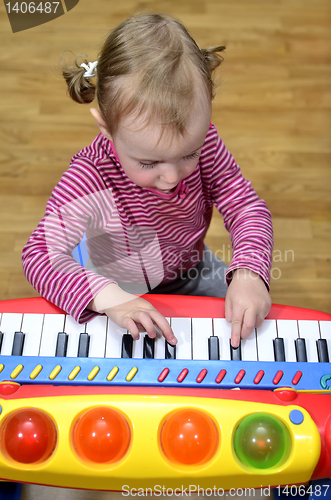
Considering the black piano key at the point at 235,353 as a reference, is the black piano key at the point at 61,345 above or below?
above

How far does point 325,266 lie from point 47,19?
1558 mm

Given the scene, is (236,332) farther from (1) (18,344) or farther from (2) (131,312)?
(1) (18,344)

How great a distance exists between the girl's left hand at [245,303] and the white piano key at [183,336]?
2.7 inches

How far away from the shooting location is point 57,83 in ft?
6.02

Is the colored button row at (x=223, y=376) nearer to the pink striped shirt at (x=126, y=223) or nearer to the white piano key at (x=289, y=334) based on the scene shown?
the white piano key at (x=289, y=334)

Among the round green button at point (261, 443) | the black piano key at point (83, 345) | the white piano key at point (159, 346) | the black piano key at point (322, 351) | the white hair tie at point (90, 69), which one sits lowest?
the round green button at point (261, 443)

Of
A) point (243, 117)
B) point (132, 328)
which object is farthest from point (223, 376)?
point (243, 117)

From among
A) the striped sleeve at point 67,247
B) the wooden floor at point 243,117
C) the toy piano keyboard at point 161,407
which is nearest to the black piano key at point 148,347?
the toy piano keyboard at point 161,407

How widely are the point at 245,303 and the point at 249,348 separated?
3.0 inches

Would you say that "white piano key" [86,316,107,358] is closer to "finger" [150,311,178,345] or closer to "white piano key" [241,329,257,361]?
"finger" [150,311,178,345]

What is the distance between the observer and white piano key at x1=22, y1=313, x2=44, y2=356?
720 millimetres

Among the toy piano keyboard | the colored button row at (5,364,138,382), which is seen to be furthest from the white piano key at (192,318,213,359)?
the colored button row at (5,364,138,382)

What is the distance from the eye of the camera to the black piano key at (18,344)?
72 cm

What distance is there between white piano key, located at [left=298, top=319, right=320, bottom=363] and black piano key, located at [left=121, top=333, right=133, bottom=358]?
0.27m
